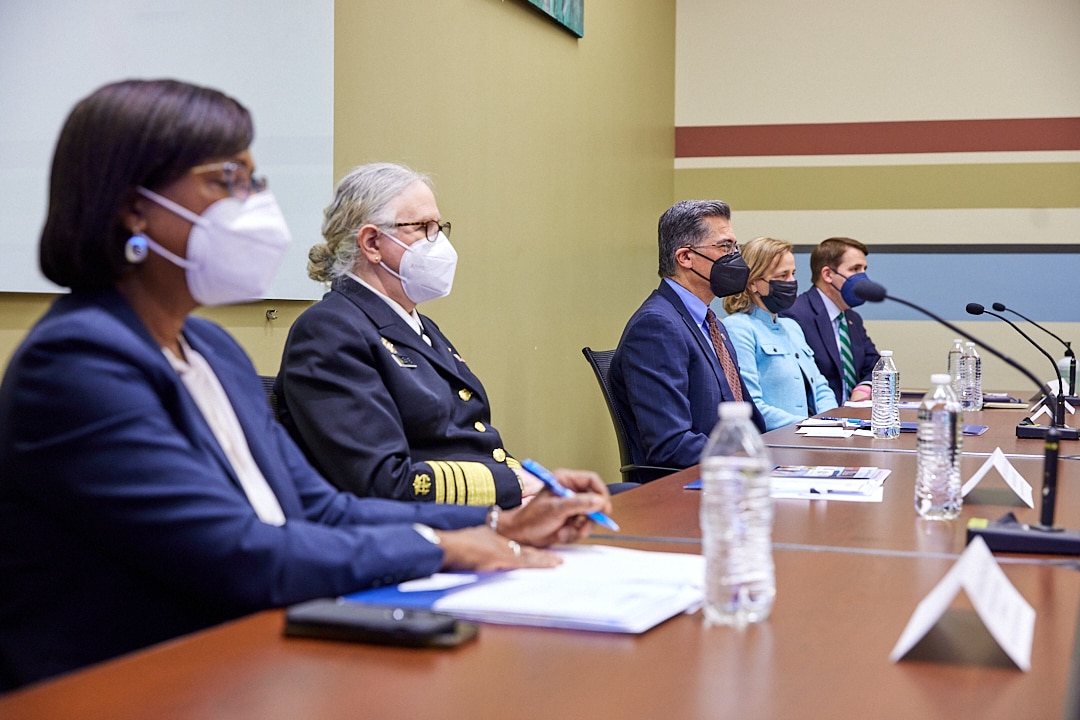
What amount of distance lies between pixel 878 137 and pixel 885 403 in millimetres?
4023

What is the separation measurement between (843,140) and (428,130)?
408 cm

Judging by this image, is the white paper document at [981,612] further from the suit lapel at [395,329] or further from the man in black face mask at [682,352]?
the man in black face mask at [682,352]

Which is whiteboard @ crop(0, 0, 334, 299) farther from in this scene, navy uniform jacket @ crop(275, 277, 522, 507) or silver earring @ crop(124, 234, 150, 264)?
silver earring @ crop(124, 234, 150, 264)

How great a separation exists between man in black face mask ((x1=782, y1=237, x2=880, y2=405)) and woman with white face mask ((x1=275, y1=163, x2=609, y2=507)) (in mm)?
3187

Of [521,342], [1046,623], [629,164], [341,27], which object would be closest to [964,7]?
[629,164]

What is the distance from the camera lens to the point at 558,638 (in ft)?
3.79

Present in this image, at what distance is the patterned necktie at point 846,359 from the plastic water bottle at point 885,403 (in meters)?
2.18

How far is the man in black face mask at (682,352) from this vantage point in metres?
3.49

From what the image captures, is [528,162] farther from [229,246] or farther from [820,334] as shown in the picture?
[229,246]

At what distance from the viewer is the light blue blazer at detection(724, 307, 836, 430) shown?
4.50m

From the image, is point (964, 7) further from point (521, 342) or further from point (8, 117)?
point (8, 117)

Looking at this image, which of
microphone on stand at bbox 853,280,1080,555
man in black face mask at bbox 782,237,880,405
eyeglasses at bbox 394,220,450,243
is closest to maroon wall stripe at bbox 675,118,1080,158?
man in black face mask at bbox 782,237,880,405

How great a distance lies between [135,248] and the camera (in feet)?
4.50

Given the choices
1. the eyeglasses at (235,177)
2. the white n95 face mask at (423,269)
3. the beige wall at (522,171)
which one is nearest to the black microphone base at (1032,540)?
the eyeglasses at (235,177)
